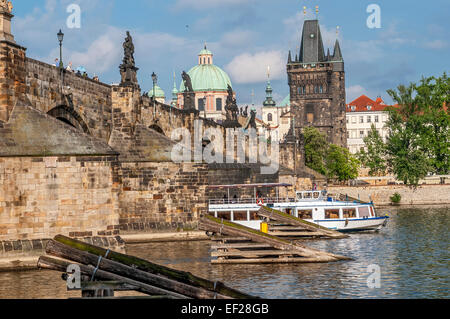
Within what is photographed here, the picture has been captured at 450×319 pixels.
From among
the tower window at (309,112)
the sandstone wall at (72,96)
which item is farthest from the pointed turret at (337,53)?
the sandstone wall at (72,96)

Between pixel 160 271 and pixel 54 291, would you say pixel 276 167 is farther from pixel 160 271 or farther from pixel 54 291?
pixel 160 271

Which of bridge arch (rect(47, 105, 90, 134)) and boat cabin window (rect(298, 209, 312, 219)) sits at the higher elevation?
bridge arch (rect(47, 105, 90, 134))

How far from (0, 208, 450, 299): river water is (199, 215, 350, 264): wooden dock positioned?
633 mm

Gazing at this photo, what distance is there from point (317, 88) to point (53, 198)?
11901 centimetres

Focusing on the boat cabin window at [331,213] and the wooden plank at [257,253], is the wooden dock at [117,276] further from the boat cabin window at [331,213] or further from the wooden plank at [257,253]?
the boat cabin window at [331,213]

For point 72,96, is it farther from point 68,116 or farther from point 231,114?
point 231,114

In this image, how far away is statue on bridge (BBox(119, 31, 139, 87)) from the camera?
138ft

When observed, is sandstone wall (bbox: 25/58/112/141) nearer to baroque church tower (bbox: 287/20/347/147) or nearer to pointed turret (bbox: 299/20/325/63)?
baroque church tower (bbox: 287/20/347/147)

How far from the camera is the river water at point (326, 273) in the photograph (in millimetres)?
22431

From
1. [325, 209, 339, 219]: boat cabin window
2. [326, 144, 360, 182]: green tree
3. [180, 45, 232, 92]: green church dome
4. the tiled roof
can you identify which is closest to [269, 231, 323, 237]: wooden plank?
[325, 209, 339, 219]: boat cabin window

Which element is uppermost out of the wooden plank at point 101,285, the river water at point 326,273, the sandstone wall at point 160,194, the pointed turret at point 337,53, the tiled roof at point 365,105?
the pointed turret at point 337,53

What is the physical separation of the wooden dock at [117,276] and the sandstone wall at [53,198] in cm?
1235
